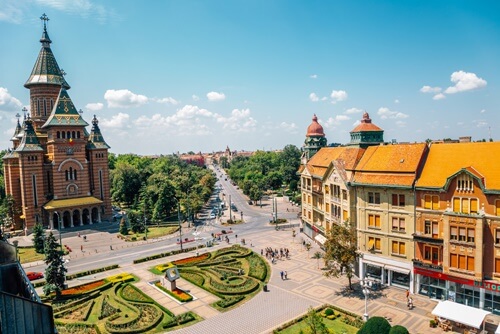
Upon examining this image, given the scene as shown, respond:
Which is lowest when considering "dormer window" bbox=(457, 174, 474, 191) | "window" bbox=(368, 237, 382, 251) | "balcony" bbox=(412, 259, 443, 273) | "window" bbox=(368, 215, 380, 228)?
"balcony" bbox=(412, 259, 443, 273)

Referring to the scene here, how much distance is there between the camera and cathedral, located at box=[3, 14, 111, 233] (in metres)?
78.2

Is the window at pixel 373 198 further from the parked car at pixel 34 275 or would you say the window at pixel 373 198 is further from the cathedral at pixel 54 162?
the cathedral at pixel 54 162

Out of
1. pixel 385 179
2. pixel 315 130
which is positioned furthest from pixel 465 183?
pixel 315 130

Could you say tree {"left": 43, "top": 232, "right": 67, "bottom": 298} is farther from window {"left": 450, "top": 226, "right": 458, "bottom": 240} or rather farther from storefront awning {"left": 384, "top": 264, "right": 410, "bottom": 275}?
window {"left": 450, "top": 226, "right": 458, "bottom": 240}

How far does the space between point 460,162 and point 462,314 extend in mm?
15369

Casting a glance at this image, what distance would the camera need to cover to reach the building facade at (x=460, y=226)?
1329 inches

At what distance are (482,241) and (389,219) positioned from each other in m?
9.72

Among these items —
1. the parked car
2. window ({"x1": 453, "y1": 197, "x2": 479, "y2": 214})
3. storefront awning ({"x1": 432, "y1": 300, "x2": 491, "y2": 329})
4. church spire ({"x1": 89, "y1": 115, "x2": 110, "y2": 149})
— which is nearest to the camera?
storefront awning ({"x1": 432, "y1": 300, "x2": 491, "y2": 329})

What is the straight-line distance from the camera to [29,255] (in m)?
62.0

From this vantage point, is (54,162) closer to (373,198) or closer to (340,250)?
(340,250)

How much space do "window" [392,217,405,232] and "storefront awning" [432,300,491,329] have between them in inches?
374

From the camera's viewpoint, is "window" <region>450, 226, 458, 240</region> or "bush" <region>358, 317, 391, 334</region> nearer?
"bush" <region>358, 317, 391, 334</region>

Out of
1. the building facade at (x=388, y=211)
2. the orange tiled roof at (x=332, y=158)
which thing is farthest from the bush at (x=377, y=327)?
the orange tiled roof at (x=332, y=158)

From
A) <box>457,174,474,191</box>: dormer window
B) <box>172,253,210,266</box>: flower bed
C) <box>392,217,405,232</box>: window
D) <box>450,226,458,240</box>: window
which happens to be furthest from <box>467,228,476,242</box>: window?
<box>172,253,210,266</box>: flower bed
